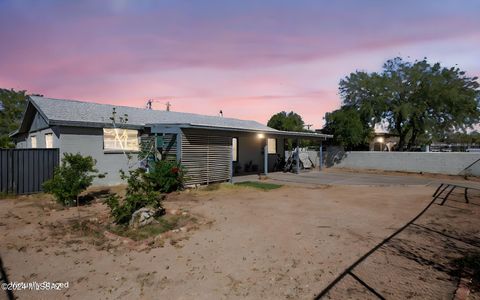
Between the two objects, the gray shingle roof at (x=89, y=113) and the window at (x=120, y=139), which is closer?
the gray shingle roof at (x=89, y=113)

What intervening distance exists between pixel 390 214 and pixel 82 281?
7745mm

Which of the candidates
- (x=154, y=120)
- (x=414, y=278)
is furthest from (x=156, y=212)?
(x=154, y=120)

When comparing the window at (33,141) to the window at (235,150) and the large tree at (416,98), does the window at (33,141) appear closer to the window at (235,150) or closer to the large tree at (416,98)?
the window at (235,150)

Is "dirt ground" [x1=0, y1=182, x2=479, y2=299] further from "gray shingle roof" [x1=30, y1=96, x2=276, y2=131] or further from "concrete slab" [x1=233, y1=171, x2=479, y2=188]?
"concrete slab" [x1=233, y1=171, x2=479, y2=188]

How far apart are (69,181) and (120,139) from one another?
5.01m

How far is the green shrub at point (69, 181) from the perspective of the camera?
8.80 m

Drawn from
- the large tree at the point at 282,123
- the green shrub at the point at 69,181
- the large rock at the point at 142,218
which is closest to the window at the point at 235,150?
the green shrub at the point at 69,181

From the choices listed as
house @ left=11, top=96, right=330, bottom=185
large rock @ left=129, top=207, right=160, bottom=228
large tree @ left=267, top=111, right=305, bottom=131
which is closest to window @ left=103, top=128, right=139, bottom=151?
house @ left=11, top=96, right=330, bottom=185

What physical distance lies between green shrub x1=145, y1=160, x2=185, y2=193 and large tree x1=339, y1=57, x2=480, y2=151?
1734cm

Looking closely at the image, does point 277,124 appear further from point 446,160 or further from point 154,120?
point 154,120

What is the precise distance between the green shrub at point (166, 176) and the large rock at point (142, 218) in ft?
13.9

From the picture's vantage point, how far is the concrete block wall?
18.5 m

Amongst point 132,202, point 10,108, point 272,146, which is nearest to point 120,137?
point 132,202

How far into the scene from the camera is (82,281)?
4203 millimetres
